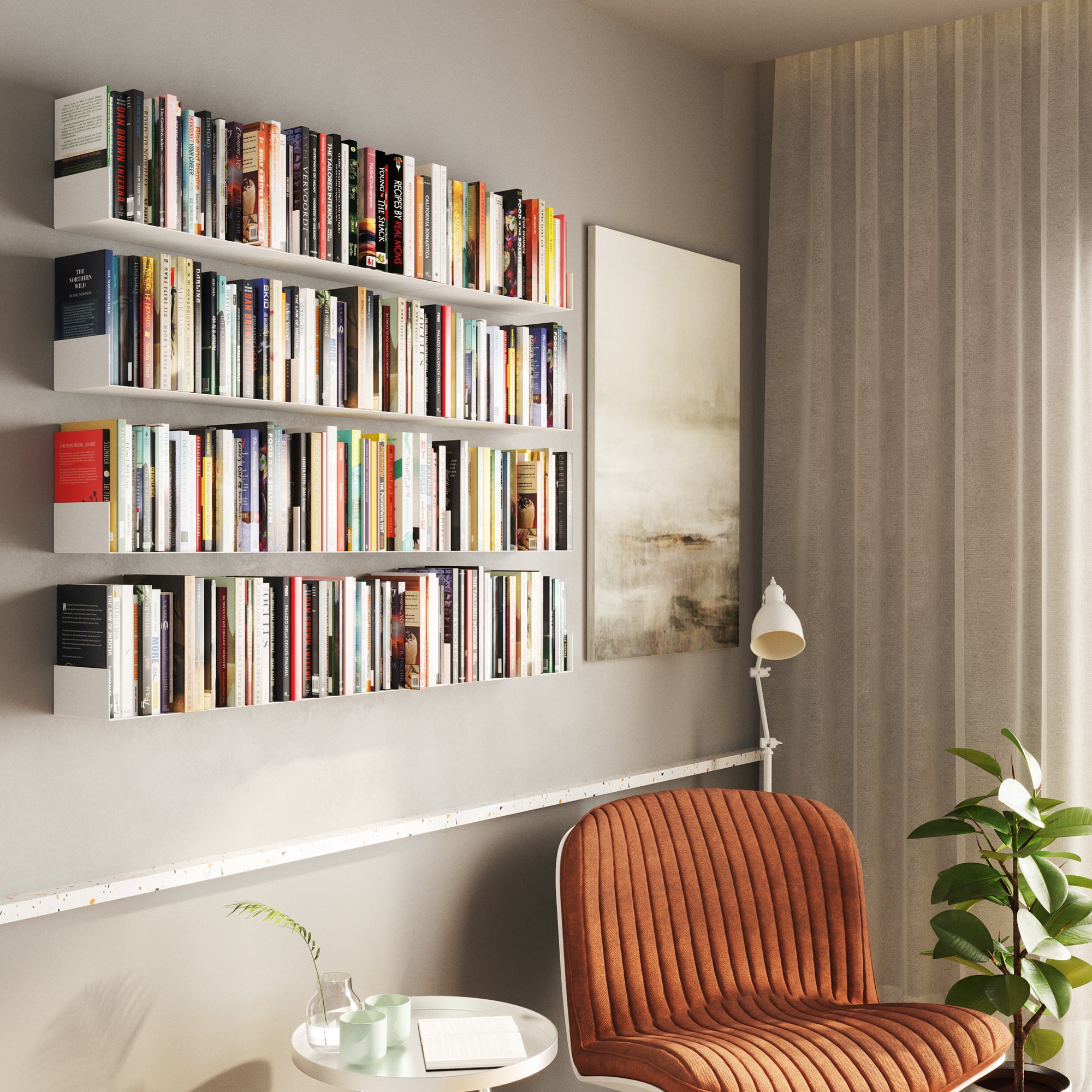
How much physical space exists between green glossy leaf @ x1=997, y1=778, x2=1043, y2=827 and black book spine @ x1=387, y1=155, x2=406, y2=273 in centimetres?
166

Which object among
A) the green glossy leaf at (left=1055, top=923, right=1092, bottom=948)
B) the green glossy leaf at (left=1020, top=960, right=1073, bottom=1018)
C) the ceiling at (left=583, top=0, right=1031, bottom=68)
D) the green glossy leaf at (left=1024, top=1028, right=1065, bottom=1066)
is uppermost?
the ceiling at (left=583, top=0, right=1031, bottom=68)

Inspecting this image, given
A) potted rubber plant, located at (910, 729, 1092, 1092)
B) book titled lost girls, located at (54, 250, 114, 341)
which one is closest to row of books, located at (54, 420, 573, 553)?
book titled lost girls, located at (54, 250, 114, 341)

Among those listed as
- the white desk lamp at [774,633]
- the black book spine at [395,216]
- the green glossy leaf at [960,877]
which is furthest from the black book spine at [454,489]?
the green glossy leaf at [960,877]

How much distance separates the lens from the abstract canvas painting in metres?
2.98

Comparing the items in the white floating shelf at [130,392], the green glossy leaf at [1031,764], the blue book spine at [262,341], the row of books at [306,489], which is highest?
the blue book spine at [262,341]

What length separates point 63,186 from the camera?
1.94m

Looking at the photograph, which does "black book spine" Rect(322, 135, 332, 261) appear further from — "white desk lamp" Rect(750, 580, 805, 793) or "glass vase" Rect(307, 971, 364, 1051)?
"white desk lamp" Rect(750, 580, 805, 793)

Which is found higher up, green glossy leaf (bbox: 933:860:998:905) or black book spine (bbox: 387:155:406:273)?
black book spine (bbox: 387:155:406:273)

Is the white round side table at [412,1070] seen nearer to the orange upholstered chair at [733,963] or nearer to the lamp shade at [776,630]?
the orange upholstered chair at [733,963]

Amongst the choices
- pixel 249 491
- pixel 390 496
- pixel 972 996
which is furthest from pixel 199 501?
pixel 972 996

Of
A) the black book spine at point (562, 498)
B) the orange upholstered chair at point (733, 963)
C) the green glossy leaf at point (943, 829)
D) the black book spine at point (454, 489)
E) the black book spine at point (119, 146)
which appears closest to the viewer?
the black book spine at point (119, 146)

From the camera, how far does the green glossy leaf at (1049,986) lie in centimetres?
258

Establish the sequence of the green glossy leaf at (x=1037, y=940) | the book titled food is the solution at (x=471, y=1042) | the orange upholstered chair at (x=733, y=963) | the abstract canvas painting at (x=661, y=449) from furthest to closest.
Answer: the abstract canvas painting at (x=661, y=449), the green glossy leaf at (x=1037, y=940), the orange upholstered chair at (x=733, y=963), the book titled food is the solution at (x=471, y=1042)

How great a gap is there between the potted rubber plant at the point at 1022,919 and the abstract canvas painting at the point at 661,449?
0.78 meters
